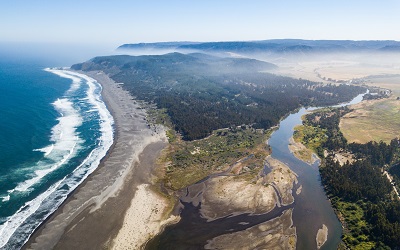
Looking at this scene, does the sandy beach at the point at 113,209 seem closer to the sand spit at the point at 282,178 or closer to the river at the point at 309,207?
the river at the point at 309,207

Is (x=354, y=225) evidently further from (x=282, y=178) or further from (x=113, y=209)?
(x=113, y=209)

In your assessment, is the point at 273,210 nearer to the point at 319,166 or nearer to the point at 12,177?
the point at 319,166

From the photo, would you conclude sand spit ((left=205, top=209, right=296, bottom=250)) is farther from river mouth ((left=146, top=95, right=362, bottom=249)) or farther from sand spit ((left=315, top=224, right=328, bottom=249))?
sand spit ((left=315, top=224, right=328, bottom=249))

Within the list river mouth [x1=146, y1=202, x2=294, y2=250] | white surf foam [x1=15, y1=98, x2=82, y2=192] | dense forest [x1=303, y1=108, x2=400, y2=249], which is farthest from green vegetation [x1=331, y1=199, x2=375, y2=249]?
white surf foam [x1=15, y1=98, x2=82, y2=192]

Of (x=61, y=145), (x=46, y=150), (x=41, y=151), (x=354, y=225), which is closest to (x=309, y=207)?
(x=354, y=225)

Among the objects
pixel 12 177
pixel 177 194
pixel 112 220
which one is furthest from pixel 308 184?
pixel 12 177

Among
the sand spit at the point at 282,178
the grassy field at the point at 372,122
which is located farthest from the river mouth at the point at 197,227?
the grassy field at the point at 372,122
